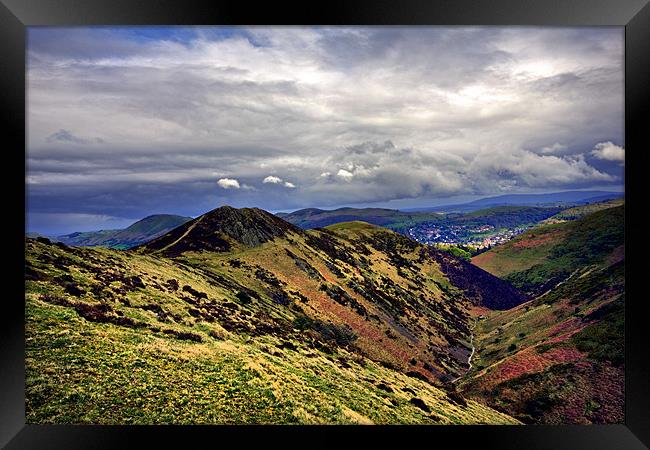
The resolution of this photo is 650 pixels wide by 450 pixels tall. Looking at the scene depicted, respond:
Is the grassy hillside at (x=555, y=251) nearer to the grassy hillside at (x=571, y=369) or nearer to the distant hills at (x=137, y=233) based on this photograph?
the grassy hillside at (x=571, y=369)

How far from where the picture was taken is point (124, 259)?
85.7 feet

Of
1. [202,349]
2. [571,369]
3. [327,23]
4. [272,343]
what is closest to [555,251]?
[571,369]

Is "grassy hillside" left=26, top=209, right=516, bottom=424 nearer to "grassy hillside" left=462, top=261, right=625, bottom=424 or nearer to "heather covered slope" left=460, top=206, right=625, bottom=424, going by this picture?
"grassy hillside" left=462, top=261, right=625, bottom=424

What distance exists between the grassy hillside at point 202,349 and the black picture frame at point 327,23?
0.71 meters

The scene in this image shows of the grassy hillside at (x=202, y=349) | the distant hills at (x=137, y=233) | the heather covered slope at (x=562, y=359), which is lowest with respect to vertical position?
the heather covered slope at (x=562, y=359)

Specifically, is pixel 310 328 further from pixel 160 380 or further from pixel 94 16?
pixel 94 16

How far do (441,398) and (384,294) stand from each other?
3688 centimetres

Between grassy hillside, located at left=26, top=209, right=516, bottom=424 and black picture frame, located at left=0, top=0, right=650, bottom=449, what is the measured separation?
71cm

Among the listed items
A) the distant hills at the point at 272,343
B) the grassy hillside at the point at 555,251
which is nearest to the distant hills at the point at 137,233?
the distant hills at the point at 272,343

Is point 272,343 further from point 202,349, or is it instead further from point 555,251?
point 555,251

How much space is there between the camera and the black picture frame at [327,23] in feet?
36.9

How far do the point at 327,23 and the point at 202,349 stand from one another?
15.0 metres

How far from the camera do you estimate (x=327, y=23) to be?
1162cm

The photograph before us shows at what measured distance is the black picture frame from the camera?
11.2 m
